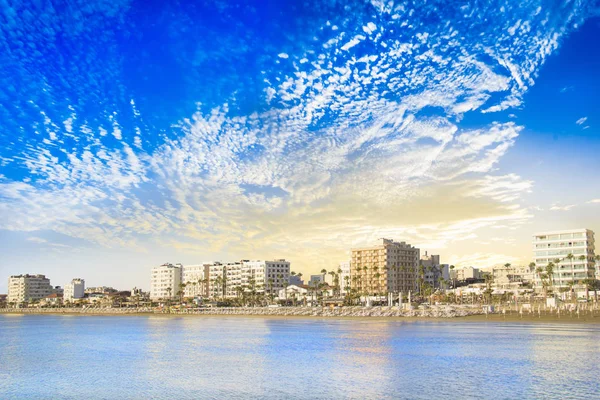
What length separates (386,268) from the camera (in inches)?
6727

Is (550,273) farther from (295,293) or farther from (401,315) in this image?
(295,293)

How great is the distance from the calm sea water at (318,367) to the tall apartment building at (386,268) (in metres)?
101

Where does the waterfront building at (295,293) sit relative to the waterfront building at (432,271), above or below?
below

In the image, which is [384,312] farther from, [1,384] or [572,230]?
[1,384]

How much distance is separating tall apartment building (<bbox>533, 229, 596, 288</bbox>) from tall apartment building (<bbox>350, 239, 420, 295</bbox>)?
41199mm

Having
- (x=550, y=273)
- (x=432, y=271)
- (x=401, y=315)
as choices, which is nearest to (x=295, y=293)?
(x=432, y=271)

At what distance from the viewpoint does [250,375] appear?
4188 centimetres

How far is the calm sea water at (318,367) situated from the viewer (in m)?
35.2

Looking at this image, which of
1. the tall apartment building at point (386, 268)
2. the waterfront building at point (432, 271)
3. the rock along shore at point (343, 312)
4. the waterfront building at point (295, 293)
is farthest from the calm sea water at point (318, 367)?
the waterfront building at point (432, 271)

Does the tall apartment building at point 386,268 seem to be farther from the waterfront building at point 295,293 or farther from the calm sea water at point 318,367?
the calm sea water at point 318,367

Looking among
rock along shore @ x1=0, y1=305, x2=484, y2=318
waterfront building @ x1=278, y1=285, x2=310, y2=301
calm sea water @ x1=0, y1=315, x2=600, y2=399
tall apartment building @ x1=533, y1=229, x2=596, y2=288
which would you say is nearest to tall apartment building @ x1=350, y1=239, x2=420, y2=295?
waterfront building @ x1=278, y1=285, x2=310, y2=301

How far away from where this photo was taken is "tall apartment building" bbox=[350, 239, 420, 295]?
17362 cm

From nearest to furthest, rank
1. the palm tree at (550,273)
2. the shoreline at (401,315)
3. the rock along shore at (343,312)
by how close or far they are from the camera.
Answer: the shoreline at (401,315) → the rock along shore at (343,312) → the palm tree at (550,273)

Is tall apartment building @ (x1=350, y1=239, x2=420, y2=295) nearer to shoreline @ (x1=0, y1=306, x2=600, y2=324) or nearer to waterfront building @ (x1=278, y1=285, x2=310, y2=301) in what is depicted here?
waterfront building @ (x1=278, y1=285, x2=310, y2=301)
